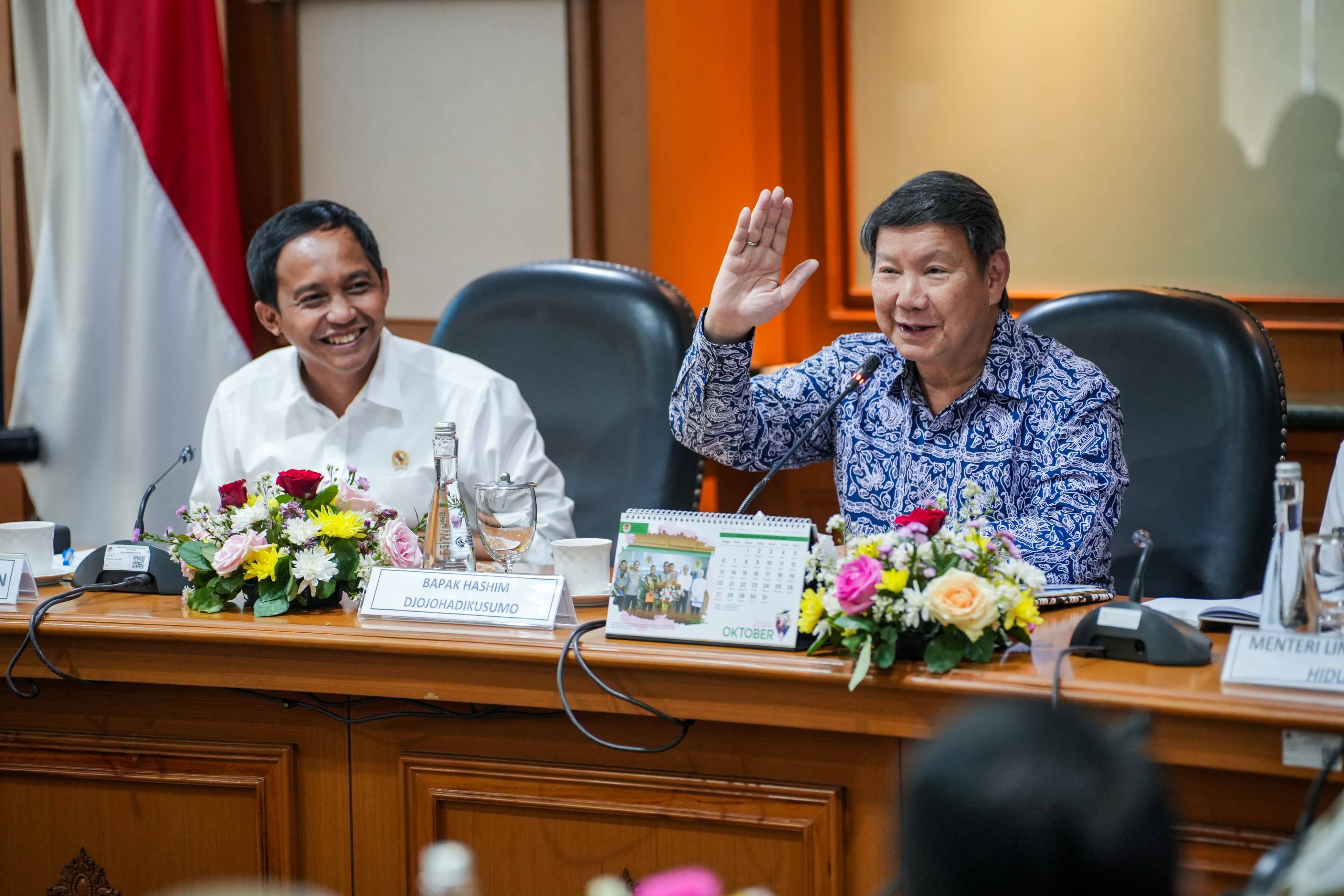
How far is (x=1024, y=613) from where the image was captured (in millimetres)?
Answer: 1375

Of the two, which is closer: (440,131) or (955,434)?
(955,434)

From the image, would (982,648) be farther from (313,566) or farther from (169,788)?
(169,788)

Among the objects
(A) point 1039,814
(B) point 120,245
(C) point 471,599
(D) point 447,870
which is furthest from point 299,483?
(B) point 120,245

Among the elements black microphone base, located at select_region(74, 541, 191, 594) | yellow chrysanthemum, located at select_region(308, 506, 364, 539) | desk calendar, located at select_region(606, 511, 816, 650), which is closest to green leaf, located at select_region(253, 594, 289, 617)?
yellow chrysanthemum, located at select_region(308, 506, 364, 539)

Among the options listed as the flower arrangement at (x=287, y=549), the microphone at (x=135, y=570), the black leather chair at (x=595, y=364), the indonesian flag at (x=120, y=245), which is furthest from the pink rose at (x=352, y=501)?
the indonesian flag at (x=120, y=245)

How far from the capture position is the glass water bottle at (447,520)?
5.80ft

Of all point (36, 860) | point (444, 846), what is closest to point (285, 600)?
point (36, 860)

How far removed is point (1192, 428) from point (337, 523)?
1.35 m

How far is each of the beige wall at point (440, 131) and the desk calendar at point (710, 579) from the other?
1564 mm

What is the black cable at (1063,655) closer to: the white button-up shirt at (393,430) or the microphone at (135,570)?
the white button-up shirt at (393,430)

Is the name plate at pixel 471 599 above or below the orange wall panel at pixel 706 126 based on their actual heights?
below

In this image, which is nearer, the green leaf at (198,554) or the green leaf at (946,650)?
the green leaf at (946,650)

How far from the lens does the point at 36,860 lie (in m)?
1.77

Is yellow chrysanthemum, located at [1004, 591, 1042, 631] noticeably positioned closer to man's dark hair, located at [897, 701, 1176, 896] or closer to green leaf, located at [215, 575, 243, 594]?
man's dark hair, located at [897, 701, 1176, 896]
